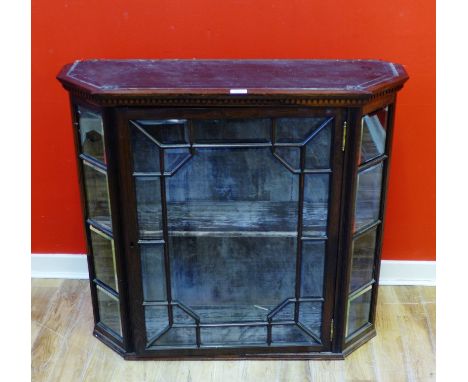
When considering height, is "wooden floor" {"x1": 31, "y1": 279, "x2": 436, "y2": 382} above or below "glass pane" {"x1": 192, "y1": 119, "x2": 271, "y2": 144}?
below

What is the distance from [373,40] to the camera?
2365 mm

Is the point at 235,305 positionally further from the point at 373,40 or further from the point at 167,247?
the point at 373,40

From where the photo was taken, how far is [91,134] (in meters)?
2.15

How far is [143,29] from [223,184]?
0.62 m

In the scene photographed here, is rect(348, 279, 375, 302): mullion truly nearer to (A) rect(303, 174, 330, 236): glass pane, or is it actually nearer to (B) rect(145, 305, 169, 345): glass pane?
(A) rect(303, 174, 330, 236): glass pane

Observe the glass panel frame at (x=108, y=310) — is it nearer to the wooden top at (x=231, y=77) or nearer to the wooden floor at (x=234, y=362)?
the wooden floor at (x=234, y=362)

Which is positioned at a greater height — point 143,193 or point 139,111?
point 139,111

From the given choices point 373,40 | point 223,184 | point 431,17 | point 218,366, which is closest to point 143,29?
point 223,184

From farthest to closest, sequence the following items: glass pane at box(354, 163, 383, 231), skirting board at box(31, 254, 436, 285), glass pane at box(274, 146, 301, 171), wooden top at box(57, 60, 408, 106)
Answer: skirting board at box(31, 254, 436, 285), glass pane at box(354, 163, 383, 231), glass pane at box(274, 146, 301, 171), wooden top at box(57, 60, 408, 106)

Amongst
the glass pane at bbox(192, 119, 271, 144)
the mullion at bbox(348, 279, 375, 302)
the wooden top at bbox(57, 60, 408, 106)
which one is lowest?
the mullion at bbox(348, 279, 375, 302)

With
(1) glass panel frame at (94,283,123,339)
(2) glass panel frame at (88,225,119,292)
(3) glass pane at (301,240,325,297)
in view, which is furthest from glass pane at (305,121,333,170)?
(1) glass panel frame at (94,283,123,339)

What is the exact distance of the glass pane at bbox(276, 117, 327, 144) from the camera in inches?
80.6

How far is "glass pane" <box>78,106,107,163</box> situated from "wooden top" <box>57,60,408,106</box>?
0.08m

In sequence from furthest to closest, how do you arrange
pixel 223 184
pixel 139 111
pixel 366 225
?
pixel 366 225 → pixel 223 184 → pixel 139 111
